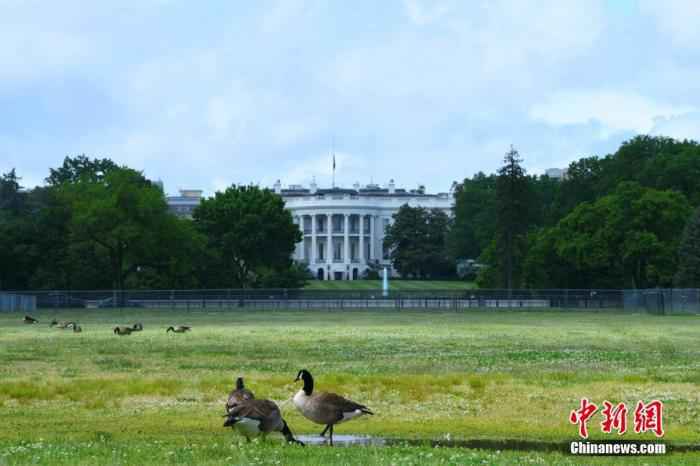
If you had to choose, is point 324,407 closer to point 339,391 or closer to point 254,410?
point 254,410

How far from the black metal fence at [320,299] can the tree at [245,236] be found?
19.4 meters

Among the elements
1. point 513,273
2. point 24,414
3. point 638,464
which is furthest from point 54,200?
point 638,464

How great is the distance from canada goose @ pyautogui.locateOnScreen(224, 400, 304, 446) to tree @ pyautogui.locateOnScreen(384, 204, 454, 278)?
172 meters

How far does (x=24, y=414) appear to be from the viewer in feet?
74.9

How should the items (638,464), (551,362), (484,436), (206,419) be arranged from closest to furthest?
(638,464) < (484,436) < (206,419) < (551,362)

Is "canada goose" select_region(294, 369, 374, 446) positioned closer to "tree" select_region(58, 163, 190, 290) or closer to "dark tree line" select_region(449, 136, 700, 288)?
"dark tree line" select_region(449, 136, 700, 288)

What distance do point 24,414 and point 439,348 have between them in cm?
2080

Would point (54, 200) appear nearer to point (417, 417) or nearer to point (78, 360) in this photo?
point (78, 360)

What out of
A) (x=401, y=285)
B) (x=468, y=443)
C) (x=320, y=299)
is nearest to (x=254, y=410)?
(x=468, y=443)

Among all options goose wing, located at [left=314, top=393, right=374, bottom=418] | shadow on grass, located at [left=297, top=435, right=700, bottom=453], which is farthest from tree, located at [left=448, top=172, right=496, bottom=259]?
goose wing, located at [left=314, top=393, right=374, bottom=418]

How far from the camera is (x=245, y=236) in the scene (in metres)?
124

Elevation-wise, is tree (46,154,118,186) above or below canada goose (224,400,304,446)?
above

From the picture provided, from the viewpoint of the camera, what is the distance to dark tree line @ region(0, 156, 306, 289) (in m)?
108

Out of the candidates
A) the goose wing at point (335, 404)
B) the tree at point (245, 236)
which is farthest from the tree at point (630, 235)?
the goose wing at point (335, 404)
